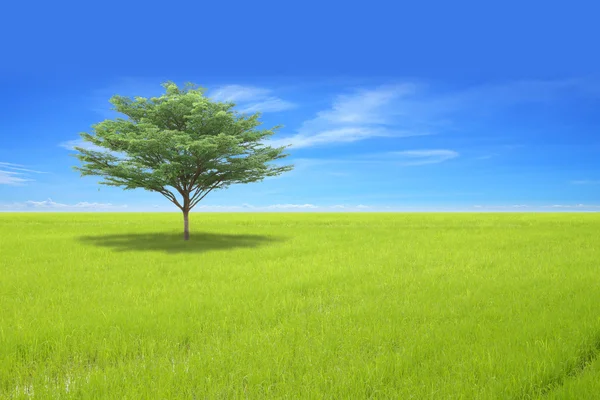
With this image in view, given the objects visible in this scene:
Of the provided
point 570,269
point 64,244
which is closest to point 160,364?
point 570,269

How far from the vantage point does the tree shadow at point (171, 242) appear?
2264 centimetres

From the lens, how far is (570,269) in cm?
1507

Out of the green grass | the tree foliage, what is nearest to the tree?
the tree foliage

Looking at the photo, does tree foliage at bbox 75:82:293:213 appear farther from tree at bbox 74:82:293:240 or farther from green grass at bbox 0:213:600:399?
green grass at bbox 0:213:600:399

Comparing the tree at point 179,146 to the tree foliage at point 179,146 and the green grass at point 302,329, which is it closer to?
the tree foliage at point 179,146

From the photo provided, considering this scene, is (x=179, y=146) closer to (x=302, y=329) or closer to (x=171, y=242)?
(x=171, y=242)

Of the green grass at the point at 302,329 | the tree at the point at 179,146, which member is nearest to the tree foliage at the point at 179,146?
the tree at the point at 179,146

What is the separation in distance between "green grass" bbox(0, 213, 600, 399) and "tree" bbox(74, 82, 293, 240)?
26.7ft

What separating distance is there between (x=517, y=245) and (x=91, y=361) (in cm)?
2323

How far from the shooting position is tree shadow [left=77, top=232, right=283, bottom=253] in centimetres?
2264

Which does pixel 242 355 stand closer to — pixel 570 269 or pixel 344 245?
pixel 570 269

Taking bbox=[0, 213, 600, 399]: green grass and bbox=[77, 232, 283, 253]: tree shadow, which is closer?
bbox=[0, 213, 600, 399]: green grass

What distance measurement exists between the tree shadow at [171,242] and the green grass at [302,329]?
556 centimetres

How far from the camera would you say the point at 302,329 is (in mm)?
7715
